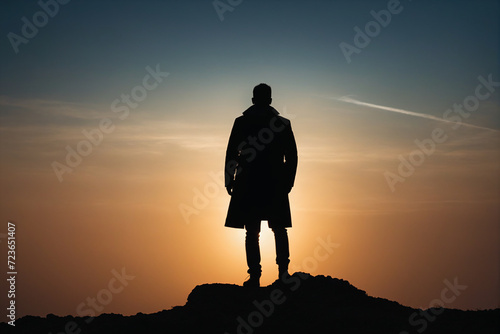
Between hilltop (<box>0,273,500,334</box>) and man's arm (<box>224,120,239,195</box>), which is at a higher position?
man's arm (<box>224,120,239,195</box>)

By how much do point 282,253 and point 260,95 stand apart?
2552 mm

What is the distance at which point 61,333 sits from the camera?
7496 millimetres

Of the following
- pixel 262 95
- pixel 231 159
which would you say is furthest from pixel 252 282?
pixel 262 95

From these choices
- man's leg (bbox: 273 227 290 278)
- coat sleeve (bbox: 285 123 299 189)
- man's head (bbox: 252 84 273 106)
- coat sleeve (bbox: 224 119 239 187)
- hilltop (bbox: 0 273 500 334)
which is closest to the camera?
hilltop (bbox: 0 273 500 334)

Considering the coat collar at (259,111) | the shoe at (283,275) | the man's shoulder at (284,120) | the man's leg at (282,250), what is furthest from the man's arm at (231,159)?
the shoe at (283,275)

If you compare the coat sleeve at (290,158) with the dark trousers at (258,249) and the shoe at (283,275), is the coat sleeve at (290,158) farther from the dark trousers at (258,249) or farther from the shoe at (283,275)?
the shoe at (283,275)

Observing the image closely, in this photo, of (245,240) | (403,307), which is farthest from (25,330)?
(403,307)

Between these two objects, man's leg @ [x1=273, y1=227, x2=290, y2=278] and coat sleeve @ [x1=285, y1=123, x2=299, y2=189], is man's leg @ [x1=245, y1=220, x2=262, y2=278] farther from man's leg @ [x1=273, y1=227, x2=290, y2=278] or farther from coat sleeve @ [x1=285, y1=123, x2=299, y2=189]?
coat sleeve @ [x1=285, y1=123, x2=299, y2=189]

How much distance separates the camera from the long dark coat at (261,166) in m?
8.59

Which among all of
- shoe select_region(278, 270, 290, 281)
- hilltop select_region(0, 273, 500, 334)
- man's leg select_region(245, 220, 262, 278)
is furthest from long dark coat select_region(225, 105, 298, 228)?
hilltop select_region(0, 273, 500, 334)

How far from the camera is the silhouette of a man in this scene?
853cm

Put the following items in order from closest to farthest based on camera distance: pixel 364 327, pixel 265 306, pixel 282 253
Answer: pixel 364 327 → pixel 265 306 → pixel 282 253

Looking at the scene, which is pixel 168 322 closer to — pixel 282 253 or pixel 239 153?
pixel 282 253

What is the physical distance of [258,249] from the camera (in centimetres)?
852
